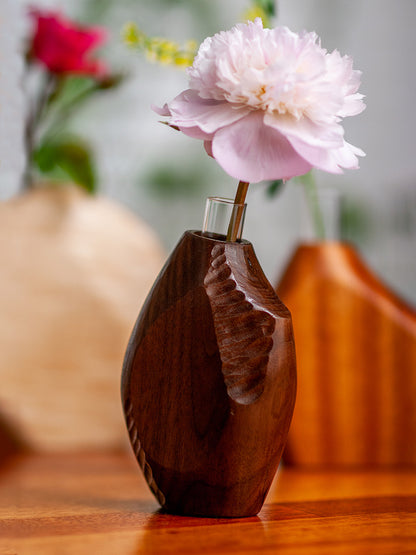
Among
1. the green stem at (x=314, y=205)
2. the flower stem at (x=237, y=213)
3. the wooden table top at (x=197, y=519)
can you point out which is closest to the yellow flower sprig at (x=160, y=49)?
the green stem at (x=314, y=205)

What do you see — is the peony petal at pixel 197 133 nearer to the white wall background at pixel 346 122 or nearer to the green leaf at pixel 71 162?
the green leaf at pixel 71 162

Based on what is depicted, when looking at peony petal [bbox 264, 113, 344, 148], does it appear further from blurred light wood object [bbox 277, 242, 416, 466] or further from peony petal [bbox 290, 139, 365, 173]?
blurred light wood object [bbox 277, 242, 416, 466]

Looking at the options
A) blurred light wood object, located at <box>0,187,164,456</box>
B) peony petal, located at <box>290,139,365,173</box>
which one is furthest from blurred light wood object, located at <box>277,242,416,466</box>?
peony petal, located at <box>290,139,365,173</box>

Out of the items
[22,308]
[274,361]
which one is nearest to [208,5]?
[22,308]

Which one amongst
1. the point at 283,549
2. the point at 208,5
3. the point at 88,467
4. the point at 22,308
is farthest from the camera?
the point at 208,5

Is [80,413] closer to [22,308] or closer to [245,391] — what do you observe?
[22,308]

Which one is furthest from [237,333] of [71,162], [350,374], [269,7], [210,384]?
[71,162]
